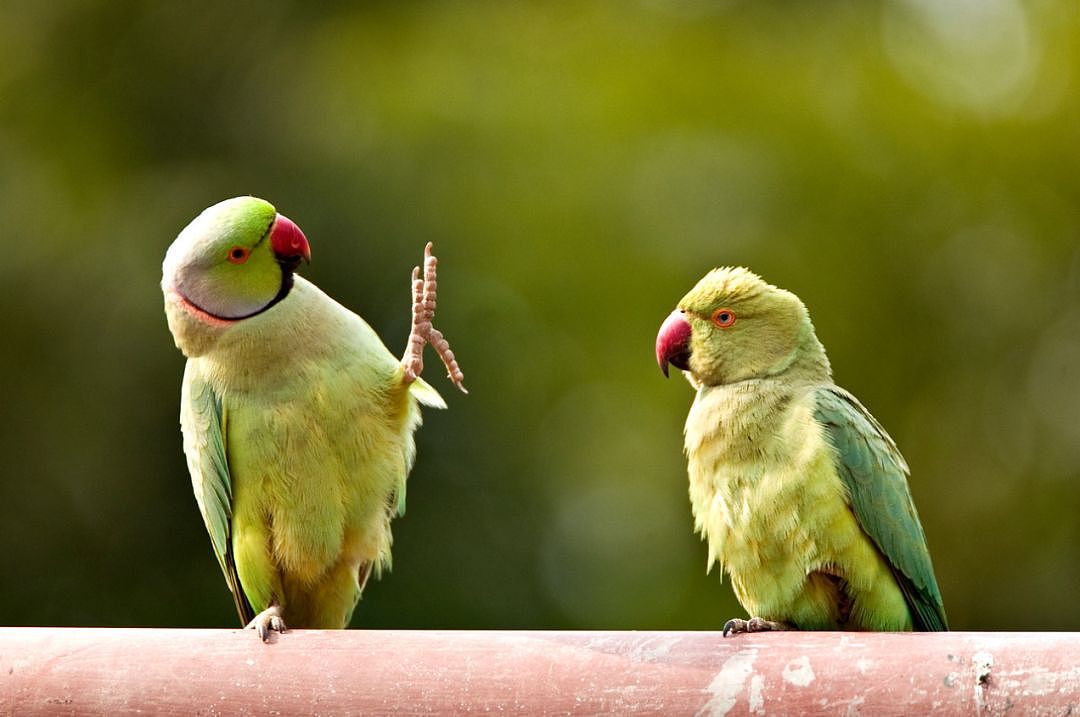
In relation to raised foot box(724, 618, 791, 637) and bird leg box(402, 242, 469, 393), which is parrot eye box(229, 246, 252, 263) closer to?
bird leg box(402, 242, 469, 393)

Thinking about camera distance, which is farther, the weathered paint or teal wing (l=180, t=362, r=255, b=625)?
teal wing (l=180, t=362, r=255, b=625)

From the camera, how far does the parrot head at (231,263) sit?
4355 millimetres

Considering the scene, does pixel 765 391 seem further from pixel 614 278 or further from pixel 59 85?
pixel 59 85

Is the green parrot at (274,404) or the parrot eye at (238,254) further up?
the parrot eye at (238,254)

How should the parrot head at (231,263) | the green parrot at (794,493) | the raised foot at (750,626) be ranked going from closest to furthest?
the raised foot at (750,626)
the green parrot at (794,493)
the parrot head at (231,263)

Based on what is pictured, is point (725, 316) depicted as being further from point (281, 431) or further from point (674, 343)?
point (281, 431)

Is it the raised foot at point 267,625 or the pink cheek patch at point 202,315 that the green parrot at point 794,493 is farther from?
the pink cheek patch at point 202,315

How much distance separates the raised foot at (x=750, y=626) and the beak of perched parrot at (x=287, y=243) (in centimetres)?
180

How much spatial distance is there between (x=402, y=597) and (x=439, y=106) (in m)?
4.28

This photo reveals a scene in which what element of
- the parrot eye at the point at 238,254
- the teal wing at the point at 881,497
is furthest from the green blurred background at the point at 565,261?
the parrot eye at the point at 238,254

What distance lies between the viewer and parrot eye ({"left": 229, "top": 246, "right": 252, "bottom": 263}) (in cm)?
436

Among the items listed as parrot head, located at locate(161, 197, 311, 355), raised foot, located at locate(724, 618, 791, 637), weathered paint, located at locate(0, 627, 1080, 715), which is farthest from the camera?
parrot head, located at locate(161, 197, 311, 355)

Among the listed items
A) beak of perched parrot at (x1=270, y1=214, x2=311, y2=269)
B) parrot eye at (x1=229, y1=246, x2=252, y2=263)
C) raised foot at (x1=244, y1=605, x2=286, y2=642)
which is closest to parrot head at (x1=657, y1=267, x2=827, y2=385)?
beak of perched parrot at (x1=270, y1=214, x2=311, y2=269)

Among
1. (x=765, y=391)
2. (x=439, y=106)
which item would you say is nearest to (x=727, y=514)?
(x=765, y=391)
